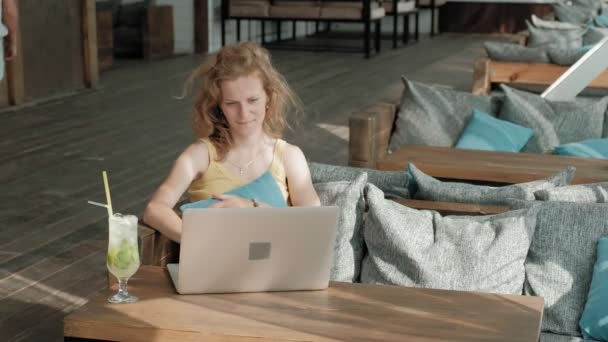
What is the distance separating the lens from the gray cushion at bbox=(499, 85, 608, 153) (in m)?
4.97

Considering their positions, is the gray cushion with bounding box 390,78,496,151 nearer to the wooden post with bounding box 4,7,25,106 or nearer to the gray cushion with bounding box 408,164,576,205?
the gray cushion with bounding box 408,164,576,205

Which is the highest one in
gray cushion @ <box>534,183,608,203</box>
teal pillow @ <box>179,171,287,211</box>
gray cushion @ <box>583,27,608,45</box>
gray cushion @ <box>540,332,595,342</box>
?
teal pillow @ <box>179,171,287,211</box>

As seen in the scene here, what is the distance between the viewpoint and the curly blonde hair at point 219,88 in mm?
2787

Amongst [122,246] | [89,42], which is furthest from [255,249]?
[89,42]

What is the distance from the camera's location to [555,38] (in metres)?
7.90

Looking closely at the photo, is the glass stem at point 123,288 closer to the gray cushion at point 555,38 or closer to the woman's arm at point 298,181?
the woman's arm at point 298,181

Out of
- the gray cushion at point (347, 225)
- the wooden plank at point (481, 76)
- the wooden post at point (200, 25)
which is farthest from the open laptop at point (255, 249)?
the wooden post at point (200, 25)

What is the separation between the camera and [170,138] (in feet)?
23.7

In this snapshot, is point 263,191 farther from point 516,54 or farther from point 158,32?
point 158,32

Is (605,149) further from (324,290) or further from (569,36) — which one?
(569,36)

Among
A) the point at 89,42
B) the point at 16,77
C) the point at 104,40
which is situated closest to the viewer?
the point at 16,77

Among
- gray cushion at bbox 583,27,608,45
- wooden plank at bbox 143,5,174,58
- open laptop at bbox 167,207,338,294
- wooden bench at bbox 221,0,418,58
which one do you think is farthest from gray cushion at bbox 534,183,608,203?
wooden bench at bbox 221,0,418,58

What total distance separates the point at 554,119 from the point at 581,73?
32 centimetres

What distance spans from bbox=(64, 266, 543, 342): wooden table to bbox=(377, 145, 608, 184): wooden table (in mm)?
1605
